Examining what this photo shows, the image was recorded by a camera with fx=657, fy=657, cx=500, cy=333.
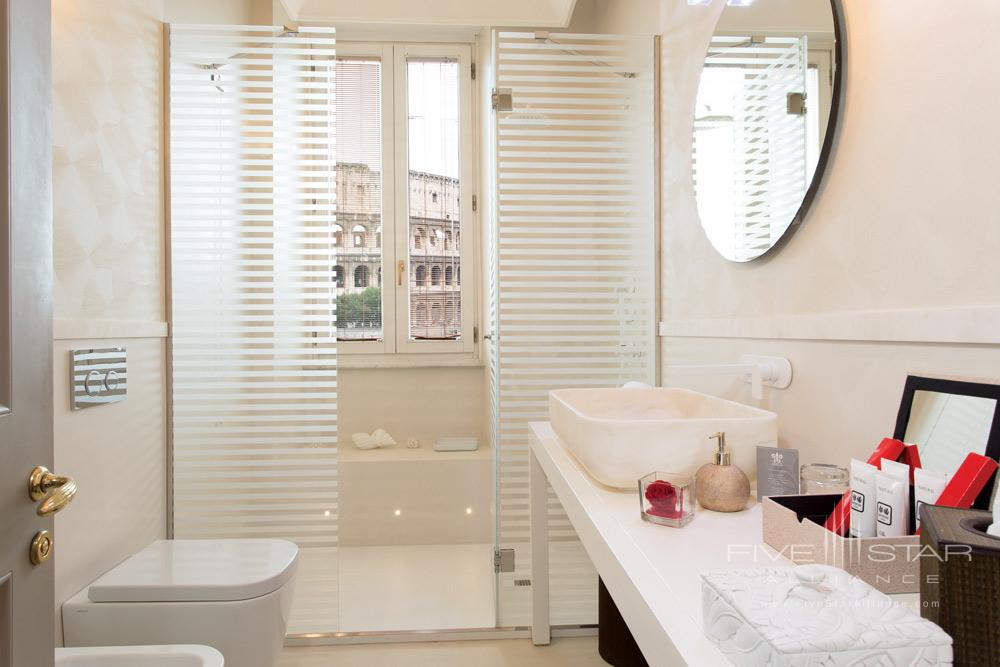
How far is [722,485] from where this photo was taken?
1.08 m

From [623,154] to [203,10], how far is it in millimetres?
1657

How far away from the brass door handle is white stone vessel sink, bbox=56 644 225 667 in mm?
601

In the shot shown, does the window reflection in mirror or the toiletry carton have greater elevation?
the window reflection in mirror

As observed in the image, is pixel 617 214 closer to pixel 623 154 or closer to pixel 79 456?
pixel 623 154

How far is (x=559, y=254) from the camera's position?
2297 millimetres

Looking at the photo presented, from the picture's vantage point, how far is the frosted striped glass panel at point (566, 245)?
2279mm

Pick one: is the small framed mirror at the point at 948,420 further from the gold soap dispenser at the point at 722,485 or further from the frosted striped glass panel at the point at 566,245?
the frosted striped glass panel at the point at 566,245

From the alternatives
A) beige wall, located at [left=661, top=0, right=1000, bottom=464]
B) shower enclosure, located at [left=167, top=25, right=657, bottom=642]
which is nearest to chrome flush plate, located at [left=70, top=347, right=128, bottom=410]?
shower enclosure, located at [left=167, top=25, right=657, bottom=642]

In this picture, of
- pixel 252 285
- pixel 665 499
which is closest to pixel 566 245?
pixel 252 285

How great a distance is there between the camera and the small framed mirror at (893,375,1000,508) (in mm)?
833

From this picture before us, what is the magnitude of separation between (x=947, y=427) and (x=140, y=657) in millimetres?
1571

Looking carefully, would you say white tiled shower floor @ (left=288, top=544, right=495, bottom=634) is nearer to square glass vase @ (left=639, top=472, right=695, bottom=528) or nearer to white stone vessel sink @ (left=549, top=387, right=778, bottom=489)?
white stone vessel sink @ (left=549, top=387, right=778, bottom=489)

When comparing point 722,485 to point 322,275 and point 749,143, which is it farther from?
point 322,275

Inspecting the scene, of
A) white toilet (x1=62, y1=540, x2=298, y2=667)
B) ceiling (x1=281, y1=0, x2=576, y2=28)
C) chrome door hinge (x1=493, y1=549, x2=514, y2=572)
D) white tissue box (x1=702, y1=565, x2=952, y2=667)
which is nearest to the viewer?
white tissue box (x1=702, y1=565, x2=952, y2=667)
